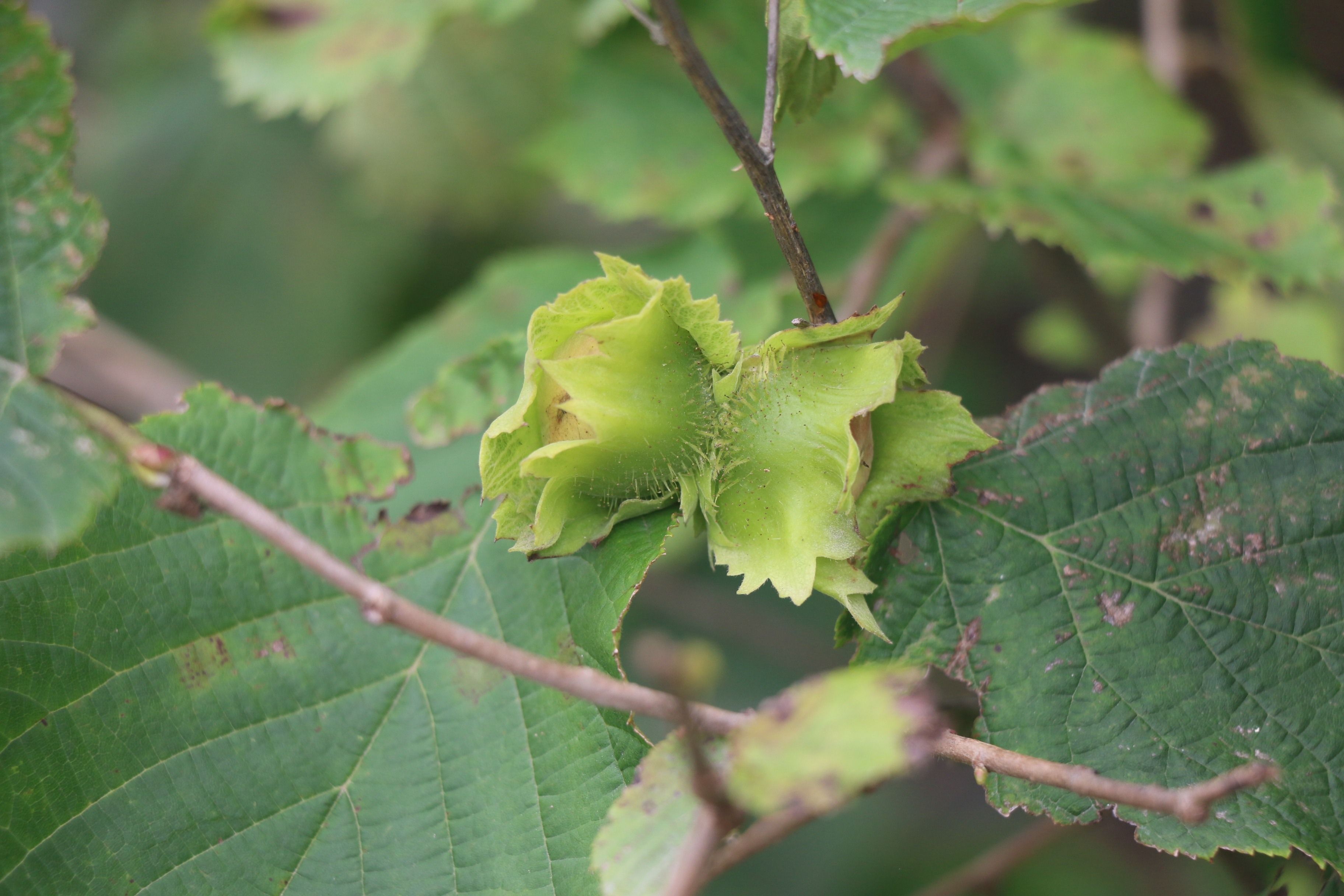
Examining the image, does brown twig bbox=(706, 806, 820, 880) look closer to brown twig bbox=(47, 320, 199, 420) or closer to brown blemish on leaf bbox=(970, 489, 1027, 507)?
brown blemish on leaf bbox=(970, 489, 1027, 507)

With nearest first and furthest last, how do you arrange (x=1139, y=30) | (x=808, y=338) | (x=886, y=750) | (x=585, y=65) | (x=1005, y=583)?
(x=886, y=750)
(x=808, y=338)
(x=1005, y=583)
(x=585, y=65)
(x=1139, y=30)

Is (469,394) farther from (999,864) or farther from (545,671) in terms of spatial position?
(999,864)

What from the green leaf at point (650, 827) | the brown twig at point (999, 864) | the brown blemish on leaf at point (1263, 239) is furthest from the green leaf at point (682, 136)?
the green leaf at point (650, 827)

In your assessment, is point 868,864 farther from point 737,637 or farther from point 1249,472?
point 1249,472

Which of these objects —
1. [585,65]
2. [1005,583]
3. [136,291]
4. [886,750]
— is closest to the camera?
[886,750]

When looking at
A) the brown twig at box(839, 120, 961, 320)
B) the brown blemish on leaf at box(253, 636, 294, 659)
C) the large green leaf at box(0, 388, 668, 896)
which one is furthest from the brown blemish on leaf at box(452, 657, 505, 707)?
the brown twig at box(839, 120, 961, 320)

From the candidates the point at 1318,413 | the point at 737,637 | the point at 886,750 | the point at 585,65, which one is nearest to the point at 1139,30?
the point at 585,65

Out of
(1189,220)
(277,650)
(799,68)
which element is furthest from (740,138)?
(1189,220)
